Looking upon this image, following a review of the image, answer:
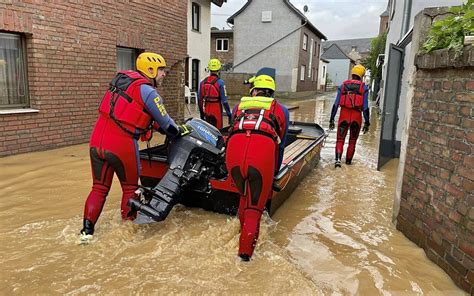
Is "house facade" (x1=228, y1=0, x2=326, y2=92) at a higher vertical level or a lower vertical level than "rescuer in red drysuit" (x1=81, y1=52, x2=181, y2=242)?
higher

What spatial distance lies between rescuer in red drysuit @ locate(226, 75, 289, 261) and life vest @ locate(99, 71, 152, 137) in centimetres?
91

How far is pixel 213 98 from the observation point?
288 inches

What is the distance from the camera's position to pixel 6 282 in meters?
2.90

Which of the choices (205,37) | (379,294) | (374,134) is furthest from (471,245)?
(205,37)

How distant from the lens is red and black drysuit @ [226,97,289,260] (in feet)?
10.6

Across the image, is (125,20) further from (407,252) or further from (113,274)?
(407,252)

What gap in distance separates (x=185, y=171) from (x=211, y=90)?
3.72 metres

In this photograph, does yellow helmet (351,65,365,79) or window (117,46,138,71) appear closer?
yellow helmet (351,65,365,79)

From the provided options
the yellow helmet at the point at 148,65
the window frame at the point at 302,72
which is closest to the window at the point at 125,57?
the yellow helmet at the point at 148,65

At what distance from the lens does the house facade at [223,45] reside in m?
31.0

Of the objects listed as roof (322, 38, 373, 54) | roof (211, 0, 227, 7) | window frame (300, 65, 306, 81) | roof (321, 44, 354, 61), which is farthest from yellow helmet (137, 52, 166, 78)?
roof (322, 38, 373, 54)

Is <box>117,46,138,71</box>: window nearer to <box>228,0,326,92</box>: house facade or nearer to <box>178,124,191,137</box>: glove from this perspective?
<box>178,124,191,137</box>: glove

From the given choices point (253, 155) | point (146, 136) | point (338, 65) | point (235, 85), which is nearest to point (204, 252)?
point (253, 155)

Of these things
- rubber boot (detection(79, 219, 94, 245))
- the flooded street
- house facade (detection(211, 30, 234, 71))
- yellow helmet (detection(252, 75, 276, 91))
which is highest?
house facade (detection(211, 30, 234, 71))
